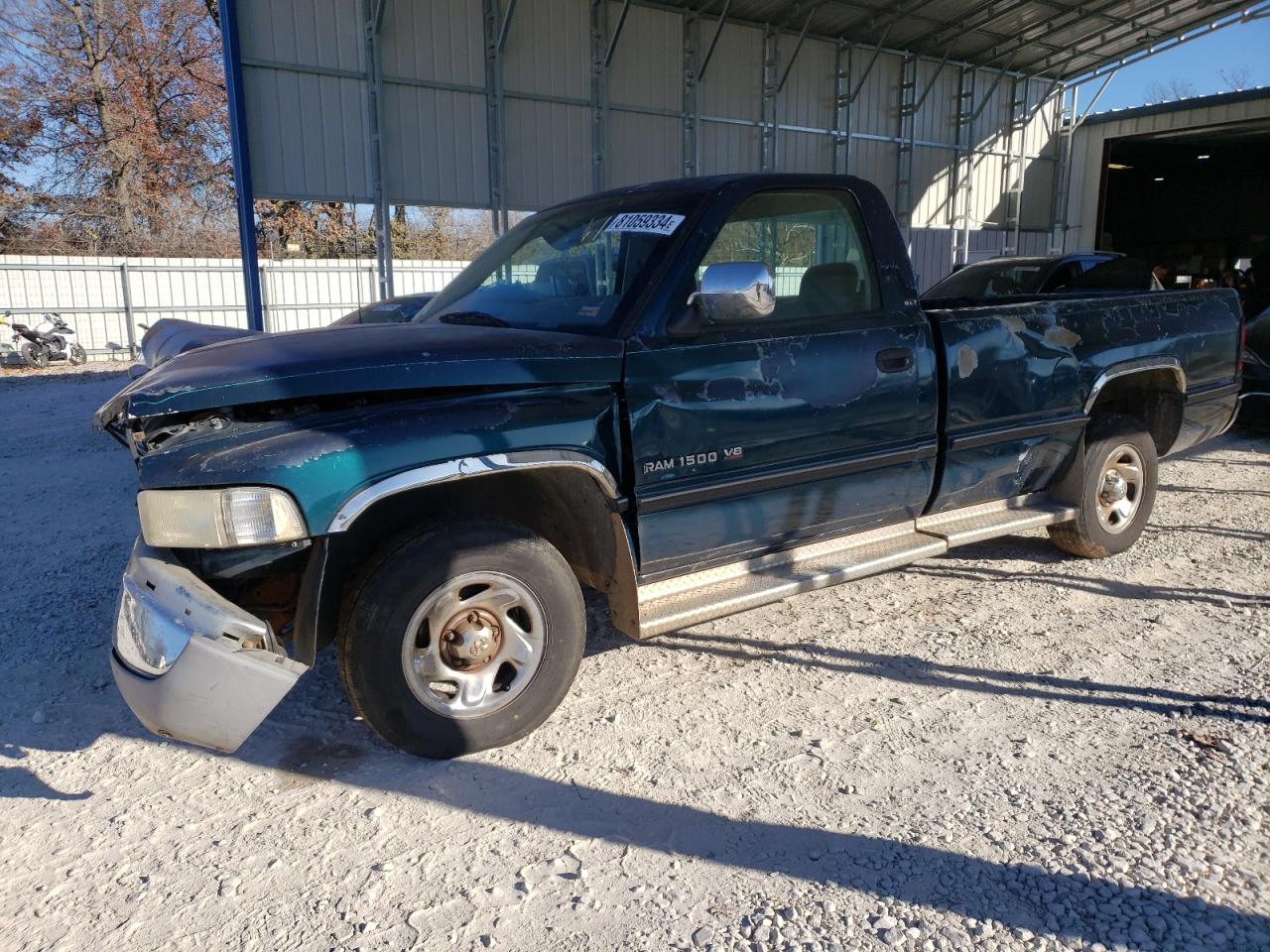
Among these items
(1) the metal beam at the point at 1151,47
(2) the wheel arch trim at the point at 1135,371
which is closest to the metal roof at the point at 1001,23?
(1) the metal beam at the point at 1151,47

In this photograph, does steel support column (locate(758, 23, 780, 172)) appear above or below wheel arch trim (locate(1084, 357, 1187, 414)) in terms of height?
above

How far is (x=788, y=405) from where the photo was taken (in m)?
3.58

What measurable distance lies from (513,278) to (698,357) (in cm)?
119

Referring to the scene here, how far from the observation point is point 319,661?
3973 millimetres

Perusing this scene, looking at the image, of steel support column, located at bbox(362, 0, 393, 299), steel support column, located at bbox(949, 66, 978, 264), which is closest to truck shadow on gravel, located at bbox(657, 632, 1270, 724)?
steel support column, located at bbox(362, 0, 393, 299)

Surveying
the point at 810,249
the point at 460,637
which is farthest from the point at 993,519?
the point at 460,637

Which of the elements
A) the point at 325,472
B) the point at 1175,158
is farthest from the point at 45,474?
the point at 1175,158

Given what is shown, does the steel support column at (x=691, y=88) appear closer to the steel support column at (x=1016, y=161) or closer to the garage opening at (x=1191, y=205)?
the steel support column at (x=1016, y=161)

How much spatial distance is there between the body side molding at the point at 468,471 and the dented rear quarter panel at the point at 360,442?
2cm

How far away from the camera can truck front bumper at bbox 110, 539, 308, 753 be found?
252 centimetres

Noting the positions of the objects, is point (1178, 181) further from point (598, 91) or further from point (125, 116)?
point (125, 116)

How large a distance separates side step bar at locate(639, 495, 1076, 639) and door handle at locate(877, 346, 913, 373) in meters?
0.75

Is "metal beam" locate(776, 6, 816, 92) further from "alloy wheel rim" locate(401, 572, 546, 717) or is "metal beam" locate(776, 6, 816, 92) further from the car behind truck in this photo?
"alloy wheel rim" locate(401, 572, 546, 717)

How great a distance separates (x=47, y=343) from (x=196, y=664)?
1881 centimetres
